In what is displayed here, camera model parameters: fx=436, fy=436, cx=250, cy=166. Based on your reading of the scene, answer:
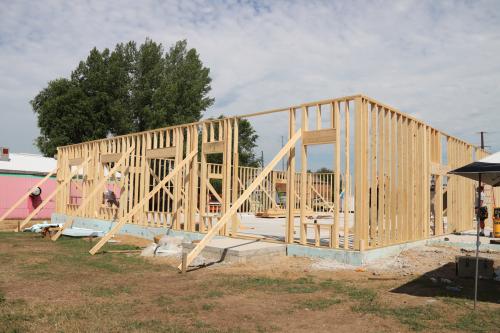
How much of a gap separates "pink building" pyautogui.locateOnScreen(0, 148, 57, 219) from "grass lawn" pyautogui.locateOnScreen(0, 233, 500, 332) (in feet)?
47.3

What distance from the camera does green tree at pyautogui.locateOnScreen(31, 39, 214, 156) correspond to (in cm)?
3253

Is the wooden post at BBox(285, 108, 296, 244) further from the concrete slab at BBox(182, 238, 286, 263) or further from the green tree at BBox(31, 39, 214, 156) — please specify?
the green tree at BBox(31, 39, 214, 156)

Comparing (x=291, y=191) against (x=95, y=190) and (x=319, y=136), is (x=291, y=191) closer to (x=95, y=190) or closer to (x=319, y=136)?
(x=319, y=136)

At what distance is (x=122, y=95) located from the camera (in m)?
35.5

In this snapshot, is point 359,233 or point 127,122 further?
point 127,122

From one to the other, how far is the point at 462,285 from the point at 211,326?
4.75 metres

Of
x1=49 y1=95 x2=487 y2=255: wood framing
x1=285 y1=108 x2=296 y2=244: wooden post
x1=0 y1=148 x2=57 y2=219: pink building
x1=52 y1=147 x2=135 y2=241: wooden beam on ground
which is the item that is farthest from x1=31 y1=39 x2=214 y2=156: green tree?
x1=285 y1=108 x2=296 y2=244: wooden post

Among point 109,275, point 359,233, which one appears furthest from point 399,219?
point 109,275

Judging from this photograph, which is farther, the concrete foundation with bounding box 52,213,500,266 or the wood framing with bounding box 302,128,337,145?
the wood framing with bounding box 302,128,337,145

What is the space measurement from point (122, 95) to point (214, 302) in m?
31.7

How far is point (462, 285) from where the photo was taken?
752 cm

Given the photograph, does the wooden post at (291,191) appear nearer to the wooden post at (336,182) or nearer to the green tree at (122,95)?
the wooden post at (336,182)

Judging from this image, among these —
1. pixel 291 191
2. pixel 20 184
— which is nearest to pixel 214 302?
pixel 291 191

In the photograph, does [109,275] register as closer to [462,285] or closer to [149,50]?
[462,285]
